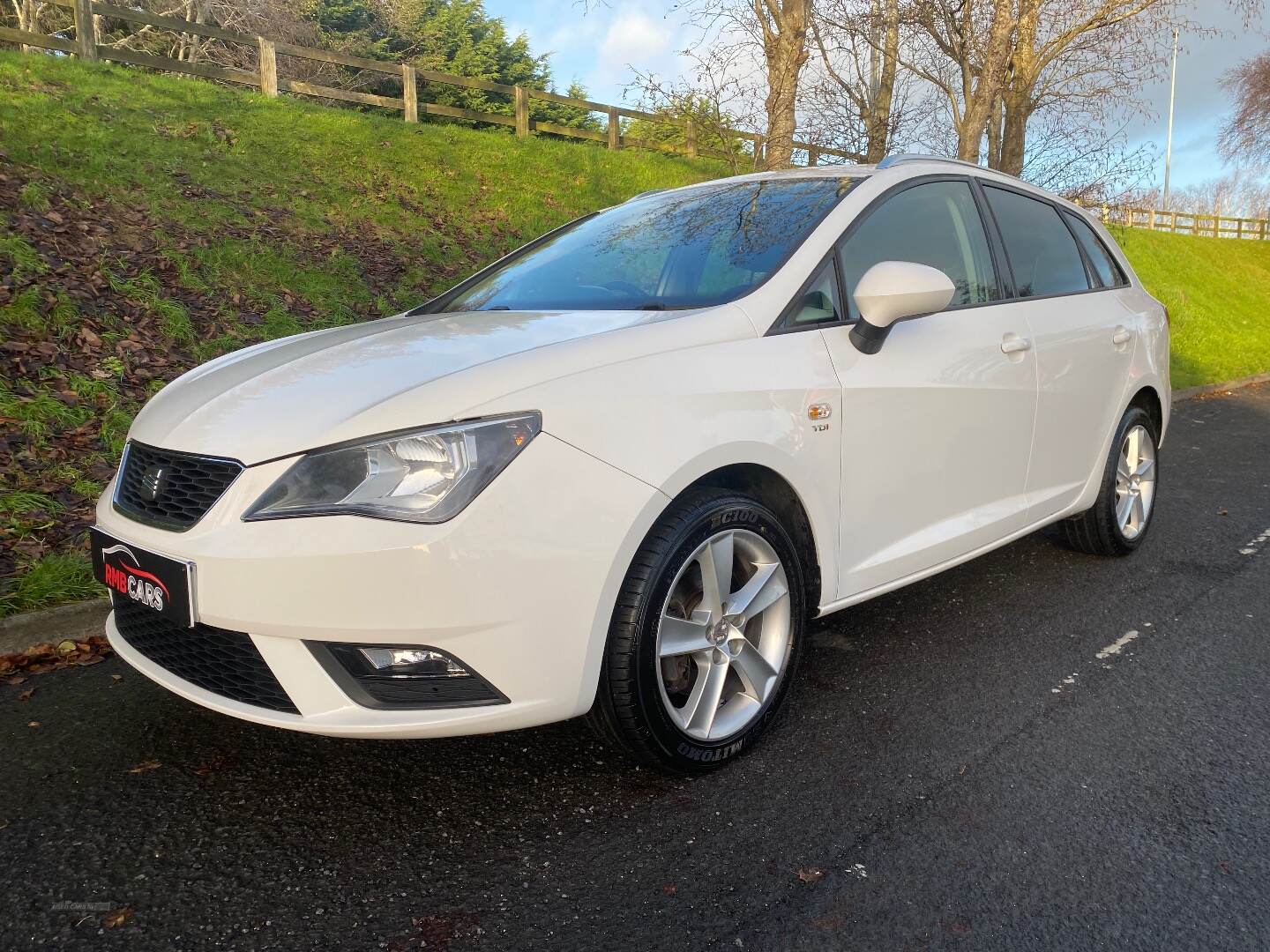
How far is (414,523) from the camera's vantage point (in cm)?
205

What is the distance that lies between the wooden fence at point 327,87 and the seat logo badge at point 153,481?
7.68 m

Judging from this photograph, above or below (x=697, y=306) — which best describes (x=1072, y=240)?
above

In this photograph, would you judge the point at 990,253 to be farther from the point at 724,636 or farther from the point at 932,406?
the point at 724,636

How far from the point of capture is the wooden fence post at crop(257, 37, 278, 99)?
12289 mm

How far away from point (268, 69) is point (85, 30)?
6.90 ft

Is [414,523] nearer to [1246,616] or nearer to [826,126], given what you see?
[1246,616]

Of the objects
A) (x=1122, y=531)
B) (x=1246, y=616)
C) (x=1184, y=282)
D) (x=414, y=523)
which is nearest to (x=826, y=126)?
(x=1122, y=531)

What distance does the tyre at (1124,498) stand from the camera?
4.45 m

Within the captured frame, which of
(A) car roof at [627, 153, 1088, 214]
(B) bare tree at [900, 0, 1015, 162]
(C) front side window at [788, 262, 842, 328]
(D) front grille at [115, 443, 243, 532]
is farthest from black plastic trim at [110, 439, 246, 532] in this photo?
(B) bare tree at [900, 0, 1015, 162]

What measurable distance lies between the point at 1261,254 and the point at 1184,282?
12.3 metres

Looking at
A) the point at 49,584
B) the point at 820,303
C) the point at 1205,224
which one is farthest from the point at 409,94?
the point at 1205,224

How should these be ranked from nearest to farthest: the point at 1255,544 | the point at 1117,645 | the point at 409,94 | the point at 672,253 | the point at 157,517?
the point at 157,517 < the point at 672,253 < the point at 1117,645 < the point at 1255,544 < the point at 409,94

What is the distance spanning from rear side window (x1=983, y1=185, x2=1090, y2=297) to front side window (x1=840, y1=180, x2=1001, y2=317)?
20 cm

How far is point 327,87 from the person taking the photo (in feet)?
43.3
